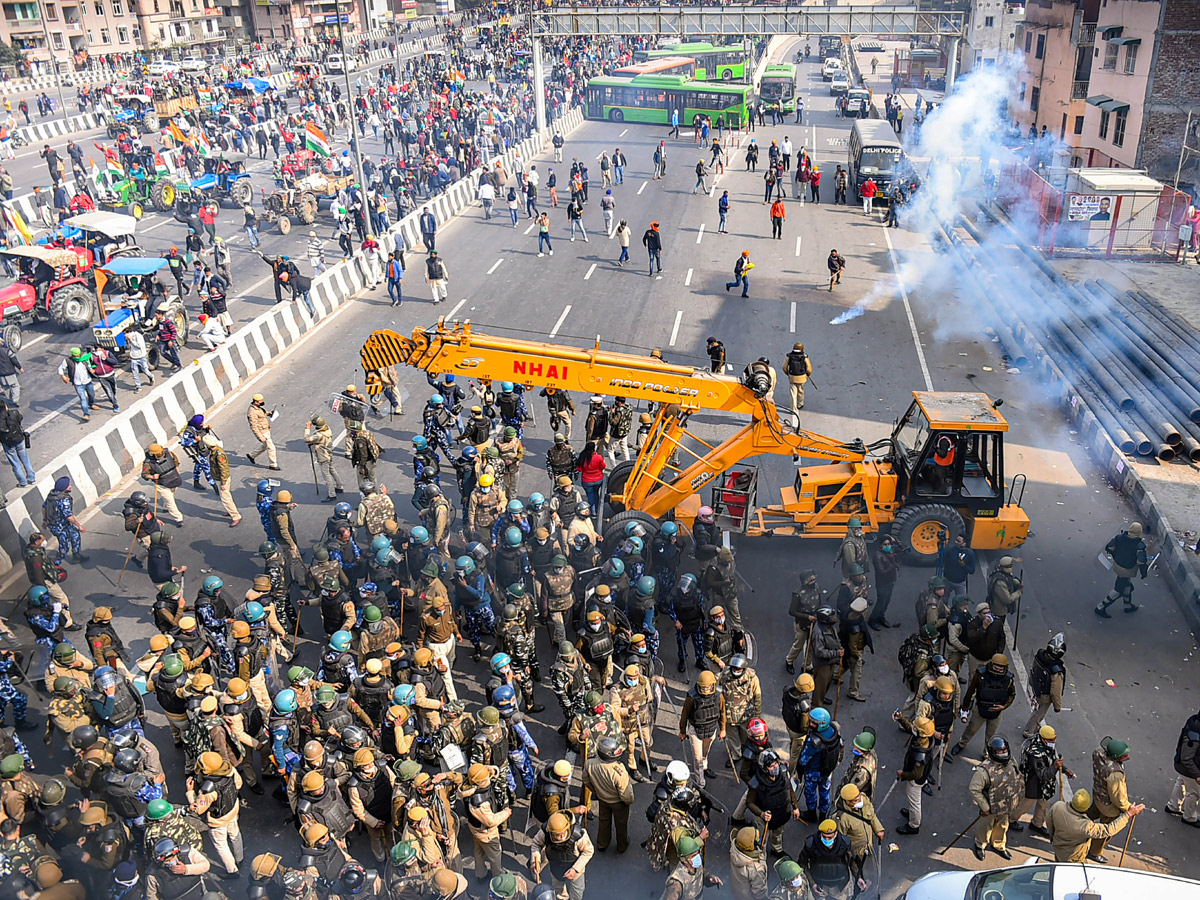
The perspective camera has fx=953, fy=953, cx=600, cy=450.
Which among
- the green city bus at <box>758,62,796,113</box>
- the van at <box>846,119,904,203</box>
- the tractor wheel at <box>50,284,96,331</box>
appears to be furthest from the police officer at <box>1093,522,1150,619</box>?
the green city bus at <box>758,62,796,113</box>

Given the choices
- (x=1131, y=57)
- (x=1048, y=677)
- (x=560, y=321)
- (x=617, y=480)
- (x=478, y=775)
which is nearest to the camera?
(x=478, y=775)

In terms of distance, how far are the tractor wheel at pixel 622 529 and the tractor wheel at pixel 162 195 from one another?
28474 mm

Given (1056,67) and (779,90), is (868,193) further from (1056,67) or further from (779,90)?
(779,90)

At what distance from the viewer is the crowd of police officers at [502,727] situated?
8367mm

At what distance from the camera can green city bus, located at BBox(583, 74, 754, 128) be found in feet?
162

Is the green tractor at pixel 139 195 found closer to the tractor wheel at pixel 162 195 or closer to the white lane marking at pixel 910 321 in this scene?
the tractor wheel at pixel 162 195

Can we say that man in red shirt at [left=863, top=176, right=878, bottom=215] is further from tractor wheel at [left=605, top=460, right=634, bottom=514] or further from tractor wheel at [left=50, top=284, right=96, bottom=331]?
tractor wheel at [left=50, top=284, right=96, bottom=331]

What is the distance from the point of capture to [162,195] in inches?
1393

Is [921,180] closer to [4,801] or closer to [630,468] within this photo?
[630,468]

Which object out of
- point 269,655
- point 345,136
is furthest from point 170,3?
point 269,655

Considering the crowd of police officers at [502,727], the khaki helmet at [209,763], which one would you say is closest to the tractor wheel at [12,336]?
the crowd of police officers at [502,727]

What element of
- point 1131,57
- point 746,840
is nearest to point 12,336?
point 746,840

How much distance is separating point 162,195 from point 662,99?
26797mm

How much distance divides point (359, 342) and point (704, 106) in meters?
32.6
